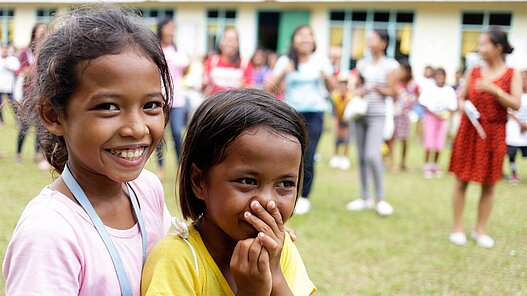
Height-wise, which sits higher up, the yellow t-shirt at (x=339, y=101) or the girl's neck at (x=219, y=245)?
the girl's neck at (x=219, y=245)

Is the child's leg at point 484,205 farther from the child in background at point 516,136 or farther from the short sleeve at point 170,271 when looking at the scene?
the short sleeve at point 170,271

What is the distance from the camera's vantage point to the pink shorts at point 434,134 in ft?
26.1

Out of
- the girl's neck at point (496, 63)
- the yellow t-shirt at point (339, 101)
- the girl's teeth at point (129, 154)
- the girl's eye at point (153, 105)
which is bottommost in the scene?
the yellow t-shirt at point (339, 101)

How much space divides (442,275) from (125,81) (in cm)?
306

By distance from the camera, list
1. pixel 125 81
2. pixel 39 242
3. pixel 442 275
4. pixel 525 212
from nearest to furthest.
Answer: pixel 39 242
pixel 125 81
pixel 442 275
pixel 525 212

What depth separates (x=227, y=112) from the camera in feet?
4.34

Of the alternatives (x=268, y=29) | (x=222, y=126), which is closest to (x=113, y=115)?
(x=222, y=126)

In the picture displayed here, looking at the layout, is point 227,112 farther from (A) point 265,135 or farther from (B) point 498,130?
(B) point 498,130

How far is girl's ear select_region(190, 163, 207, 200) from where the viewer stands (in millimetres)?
1353

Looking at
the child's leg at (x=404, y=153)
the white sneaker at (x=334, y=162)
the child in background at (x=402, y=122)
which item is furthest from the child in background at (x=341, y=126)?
the child's leg at (x=404, y=153)

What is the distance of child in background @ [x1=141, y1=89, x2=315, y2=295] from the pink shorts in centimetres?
696

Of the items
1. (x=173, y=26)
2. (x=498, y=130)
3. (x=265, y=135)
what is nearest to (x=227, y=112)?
(x=265, y=135)

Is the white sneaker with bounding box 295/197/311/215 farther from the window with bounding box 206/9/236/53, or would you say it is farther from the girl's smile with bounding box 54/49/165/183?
the window with bounding box 206/9/236/53

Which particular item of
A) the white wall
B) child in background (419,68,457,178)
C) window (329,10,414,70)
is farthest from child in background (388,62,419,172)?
window (329,10,414,70)
